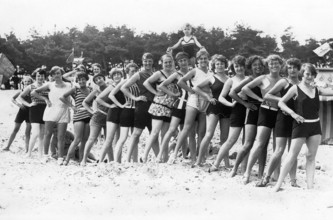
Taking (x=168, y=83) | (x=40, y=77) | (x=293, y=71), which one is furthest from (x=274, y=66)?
(x=40, y=77)

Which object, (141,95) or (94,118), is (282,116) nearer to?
(141,95)

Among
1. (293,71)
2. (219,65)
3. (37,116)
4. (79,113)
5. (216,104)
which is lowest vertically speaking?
(37,116)

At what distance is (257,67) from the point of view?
7051 mm

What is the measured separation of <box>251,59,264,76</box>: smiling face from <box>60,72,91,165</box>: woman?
3.41m

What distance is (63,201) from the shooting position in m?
6.21

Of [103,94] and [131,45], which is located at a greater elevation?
[131,45]

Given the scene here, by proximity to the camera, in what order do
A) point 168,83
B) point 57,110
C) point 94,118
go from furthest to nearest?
point 57,110 < point 94,118 < point 168,83

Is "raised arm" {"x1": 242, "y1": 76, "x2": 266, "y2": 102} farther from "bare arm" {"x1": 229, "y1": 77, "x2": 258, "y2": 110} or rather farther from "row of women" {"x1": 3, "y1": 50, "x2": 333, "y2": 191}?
"bare arm" {"x1": 229, "y1": 77, "x2": 258, "y2": 110}

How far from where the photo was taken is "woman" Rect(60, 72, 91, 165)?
895 centimetres

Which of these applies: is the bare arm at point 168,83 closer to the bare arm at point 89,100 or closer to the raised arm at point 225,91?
the raised arm at point 225,91

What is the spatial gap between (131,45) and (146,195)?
1751 inches

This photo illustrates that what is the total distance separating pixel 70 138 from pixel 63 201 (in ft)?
19.7

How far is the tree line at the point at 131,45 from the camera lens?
46.9 meters

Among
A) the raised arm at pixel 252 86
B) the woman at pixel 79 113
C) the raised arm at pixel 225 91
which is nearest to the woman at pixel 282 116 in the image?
the raised arm at pixel 252 86
